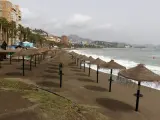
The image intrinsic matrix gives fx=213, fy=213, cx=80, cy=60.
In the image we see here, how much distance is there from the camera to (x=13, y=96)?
716 cm

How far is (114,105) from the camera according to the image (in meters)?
10.8

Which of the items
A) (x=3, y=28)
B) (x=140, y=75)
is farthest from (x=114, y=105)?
(x=3, y=28)

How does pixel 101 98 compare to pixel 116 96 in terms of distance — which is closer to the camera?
pixel 101 98

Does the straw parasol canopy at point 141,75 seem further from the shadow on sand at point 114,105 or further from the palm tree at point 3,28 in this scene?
the palm tree at point 3,28

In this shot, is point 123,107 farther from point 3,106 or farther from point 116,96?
point 3,106

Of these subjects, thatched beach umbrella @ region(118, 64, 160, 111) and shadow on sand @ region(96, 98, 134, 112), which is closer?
thatched beach umbrella @ region(118, 64, 160, 111)

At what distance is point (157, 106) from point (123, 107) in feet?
7.17

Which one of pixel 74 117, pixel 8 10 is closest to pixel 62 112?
pixel 74 117

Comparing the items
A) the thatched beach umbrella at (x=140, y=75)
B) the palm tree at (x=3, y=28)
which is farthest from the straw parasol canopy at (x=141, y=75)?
the palm tree at (x=3, y=28)

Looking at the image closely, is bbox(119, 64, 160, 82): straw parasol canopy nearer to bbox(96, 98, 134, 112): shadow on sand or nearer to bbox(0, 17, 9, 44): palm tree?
bbox(96, 98, 134, 112): shadow on sand

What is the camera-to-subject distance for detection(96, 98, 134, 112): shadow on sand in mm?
10261

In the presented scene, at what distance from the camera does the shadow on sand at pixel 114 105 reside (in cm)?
1026

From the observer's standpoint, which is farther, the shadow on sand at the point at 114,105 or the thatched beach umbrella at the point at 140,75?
the shadow on sand at the point at 114,105

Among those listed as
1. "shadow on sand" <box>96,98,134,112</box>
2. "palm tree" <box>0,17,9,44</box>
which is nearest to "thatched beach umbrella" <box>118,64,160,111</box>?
"shadow on sand" <box>96,98,134,112</box>
